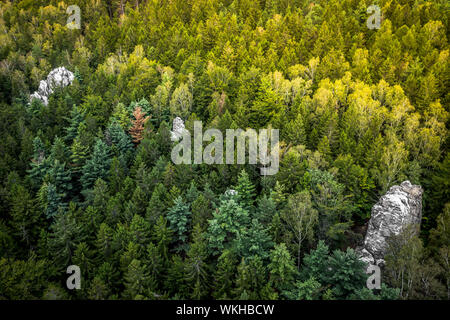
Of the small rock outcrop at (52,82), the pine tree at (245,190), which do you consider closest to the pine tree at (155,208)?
the pine tree at (245,190)

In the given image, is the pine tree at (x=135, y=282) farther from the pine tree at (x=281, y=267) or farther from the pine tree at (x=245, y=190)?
the pine tree at (x=245, y=190)

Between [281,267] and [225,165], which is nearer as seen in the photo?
[281,267]

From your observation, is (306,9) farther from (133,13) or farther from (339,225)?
(339,225)

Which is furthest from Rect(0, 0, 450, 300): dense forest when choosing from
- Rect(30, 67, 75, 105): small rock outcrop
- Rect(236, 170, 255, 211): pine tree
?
Rect(30, 67, 75, 105): small rock outcrop

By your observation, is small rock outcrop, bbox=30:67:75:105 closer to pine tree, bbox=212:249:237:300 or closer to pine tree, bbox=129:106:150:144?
pine tree, bbox=129:106:150:144

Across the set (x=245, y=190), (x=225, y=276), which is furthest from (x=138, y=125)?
(x=225, y=276)

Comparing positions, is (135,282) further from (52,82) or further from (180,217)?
(52,82)
